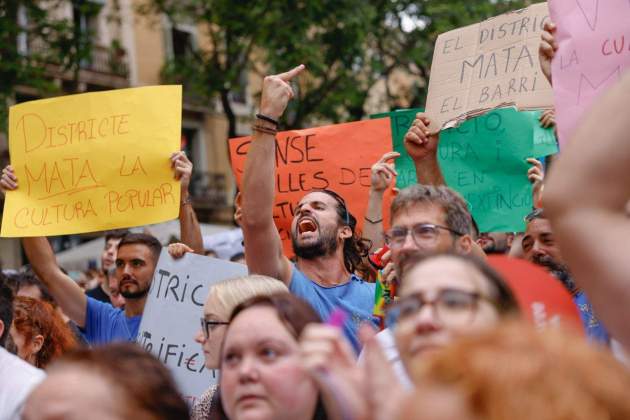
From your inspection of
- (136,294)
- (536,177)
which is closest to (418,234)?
(536,177)

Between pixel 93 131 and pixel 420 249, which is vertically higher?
pixel 93 131

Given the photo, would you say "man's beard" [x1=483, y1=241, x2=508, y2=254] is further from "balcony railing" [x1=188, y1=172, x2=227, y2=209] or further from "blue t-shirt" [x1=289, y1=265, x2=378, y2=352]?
"balcony railing" [x1=188, y1=172, x2=227, y2=209]

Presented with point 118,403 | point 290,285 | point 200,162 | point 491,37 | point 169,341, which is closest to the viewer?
point 118,403

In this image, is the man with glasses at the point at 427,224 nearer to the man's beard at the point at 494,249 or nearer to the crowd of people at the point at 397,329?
the crowd of people at the point at 397,329

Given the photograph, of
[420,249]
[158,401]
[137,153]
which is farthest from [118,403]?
[137,153]

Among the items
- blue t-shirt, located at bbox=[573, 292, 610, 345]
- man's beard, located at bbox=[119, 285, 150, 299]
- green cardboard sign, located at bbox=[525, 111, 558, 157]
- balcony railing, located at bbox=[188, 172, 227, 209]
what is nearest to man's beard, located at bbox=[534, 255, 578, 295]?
blue t-shirt, located at bbox=[573, 292, 610, 345]

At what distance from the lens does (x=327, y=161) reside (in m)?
5.52

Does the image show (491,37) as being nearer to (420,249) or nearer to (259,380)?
(420,249)

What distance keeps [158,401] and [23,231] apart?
318 centimetres

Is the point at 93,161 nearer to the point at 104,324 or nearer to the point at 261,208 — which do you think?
the point at 104,324

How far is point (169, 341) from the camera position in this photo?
4590 millimetres

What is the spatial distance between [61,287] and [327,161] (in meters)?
1.54

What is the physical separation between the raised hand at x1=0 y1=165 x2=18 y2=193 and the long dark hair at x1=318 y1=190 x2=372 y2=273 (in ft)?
5.71

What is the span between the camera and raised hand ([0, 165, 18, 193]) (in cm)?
537
